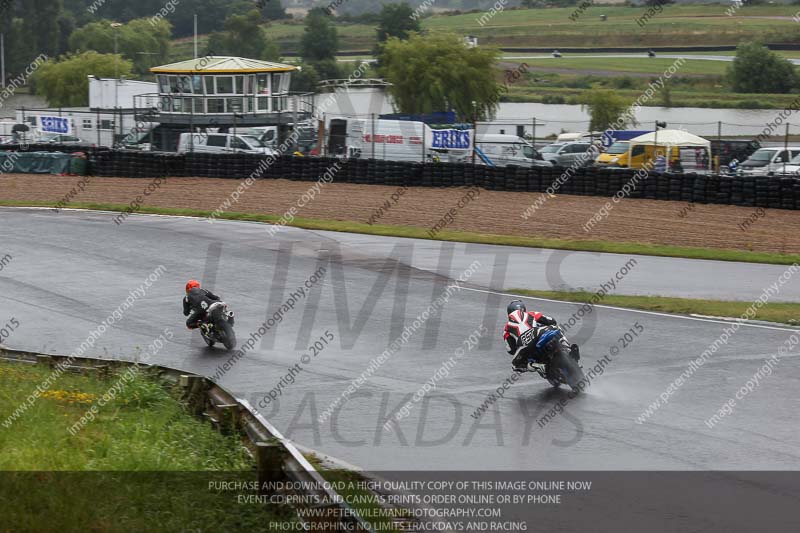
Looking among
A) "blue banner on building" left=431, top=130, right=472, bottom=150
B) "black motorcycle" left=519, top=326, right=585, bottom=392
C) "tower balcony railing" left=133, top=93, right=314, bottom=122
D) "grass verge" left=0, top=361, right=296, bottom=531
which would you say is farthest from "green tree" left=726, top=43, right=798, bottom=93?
"grass verge" left=0, top=361, right=296, bottom=531

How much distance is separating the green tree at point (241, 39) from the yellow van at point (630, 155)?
72.9 meters

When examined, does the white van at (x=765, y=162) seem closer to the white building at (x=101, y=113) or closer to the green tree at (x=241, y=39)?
the white building at (x=101, y=113)

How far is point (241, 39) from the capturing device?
112 m

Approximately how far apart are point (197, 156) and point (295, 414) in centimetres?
3039

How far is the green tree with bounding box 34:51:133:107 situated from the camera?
8038cm

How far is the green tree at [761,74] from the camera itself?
78.1 meters

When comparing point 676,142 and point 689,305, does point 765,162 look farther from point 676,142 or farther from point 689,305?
point 689,305

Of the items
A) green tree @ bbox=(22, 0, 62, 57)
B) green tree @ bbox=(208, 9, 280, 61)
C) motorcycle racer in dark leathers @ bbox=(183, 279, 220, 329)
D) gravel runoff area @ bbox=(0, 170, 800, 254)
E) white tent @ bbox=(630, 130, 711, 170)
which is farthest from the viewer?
green tree @ bbox=(208, 9, 280, 61)

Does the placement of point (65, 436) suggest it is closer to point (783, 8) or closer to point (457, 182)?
point (457, 182)

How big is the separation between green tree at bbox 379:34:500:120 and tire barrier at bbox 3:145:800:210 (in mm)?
26064

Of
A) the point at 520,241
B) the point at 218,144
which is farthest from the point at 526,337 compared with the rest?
the point at 218,144

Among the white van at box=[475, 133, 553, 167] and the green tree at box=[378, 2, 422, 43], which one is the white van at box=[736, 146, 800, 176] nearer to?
the white van at box=[475, 133, 553, 167]

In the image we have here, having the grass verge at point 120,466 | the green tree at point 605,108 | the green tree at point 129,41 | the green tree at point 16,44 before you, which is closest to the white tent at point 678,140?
the green tree at point 605,108

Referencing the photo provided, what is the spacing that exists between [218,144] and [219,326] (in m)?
32.6
